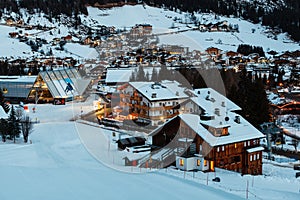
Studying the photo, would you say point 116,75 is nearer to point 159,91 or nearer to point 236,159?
point 159,91

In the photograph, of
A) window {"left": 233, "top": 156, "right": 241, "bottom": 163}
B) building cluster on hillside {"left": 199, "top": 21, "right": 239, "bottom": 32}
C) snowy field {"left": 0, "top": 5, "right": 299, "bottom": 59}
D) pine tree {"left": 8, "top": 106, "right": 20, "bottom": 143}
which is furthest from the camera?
building cluster on hillside {"left": 199, "top": 21, "right": 239, "bottom": 32}

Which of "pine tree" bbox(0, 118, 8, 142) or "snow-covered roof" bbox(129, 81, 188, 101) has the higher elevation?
"snow-covered roof" bbox(129, 81, 188, 101)

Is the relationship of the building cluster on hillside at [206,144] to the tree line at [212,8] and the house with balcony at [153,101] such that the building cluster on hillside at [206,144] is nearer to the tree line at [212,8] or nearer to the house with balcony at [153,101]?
the house with balcony at [153,101]

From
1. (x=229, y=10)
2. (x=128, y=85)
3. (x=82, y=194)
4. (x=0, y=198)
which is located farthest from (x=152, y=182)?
(x=229, y=10)

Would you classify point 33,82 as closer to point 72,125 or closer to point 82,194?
point 72,125

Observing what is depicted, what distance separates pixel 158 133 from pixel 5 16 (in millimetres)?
54780

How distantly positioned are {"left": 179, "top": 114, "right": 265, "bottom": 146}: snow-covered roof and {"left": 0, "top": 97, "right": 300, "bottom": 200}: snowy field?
0.77 m

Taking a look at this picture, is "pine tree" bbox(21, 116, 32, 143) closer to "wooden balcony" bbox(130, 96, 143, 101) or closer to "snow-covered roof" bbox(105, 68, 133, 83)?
"wooden balcony" bbox(130, 96, 143, 101)

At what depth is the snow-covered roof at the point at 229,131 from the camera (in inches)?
387

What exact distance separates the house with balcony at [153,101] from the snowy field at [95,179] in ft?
11.2

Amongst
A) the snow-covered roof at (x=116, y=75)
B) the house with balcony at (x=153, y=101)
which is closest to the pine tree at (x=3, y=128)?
the house with balcony at (x=153, y=101)

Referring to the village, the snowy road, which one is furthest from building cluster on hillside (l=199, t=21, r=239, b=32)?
the snowy road

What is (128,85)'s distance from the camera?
52.3 ft

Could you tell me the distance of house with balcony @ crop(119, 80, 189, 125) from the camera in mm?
14750
